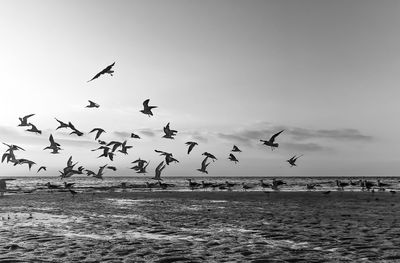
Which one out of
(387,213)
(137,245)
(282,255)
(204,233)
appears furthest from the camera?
(387,213)

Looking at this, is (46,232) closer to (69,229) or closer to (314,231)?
(69,229)

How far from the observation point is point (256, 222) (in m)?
25.4

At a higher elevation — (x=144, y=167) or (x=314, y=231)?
(x=144, y=167)

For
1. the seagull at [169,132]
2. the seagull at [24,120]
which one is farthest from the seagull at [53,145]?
the seagull at [169,132]

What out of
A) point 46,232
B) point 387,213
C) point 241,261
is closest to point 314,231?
point 241,261

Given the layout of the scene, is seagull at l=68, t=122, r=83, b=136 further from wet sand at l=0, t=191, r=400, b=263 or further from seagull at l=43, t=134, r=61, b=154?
wet sand at l=0, t=191, r=400, b=263

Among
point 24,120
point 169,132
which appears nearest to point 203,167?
point 169,132

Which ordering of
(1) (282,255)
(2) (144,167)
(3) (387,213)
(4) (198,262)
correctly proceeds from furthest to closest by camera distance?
(3) (387,213) → (2) (144,167) → (1) (282,255) → (4) (198,262)

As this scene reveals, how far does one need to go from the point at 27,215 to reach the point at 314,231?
64.1ft

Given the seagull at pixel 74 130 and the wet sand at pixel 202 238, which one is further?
the seagull at pixel 74 130

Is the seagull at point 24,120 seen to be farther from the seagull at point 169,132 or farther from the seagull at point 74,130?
the seagull at point 169,132

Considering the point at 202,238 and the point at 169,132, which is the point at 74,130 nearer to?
the point at 169,132

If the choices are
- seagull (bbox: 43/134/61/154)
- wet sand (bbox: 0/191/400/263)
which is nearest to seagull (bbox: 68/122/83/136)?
seagull (bbox: 43/134/61/154)

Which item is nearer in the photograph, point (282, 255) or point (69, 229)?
point (282, 255)
